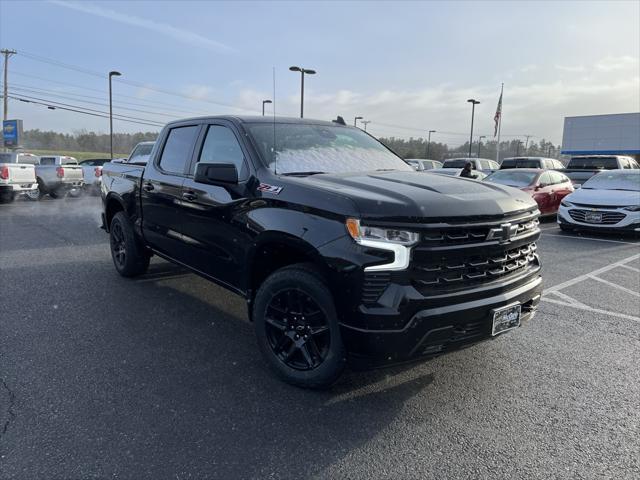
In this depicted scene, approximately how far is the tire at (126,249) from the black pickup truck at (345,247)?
1646 millimetres

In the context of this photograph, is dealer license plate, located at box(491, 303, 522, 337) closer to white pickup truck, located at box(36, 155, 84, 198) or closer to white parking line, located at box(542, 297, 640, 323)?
white parking line, located at box(542, 297, 640, 323)

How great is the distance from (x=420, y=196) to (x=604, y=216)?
891 centimetres

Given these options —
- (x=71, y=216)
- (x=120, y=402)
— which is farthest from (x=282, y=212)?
(x=71, y=216)

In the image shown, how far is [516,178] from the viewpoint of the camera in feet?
42.1

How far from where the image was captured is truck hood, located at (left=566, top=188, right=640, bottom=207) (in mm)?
9977

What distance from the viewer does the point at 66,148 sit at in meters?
82.9

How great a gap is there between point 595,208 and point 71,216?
500 inches

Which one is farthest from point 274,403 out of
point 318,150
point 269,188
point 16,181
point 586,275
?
point 16,181

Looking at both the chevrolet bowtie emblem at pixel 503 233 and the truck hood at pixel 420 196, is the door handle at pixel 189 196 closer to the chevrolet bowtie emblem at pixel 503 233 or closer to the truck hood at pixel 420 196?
the truck hood at pixel 420 196

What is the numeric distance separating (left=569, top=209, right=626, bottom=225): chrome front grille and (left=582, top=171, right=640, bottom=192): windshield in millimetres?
1058

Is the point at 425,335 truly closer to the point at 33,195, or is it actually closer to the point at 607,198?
the point at 607,198

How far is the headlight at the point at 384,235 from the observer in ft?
9.06

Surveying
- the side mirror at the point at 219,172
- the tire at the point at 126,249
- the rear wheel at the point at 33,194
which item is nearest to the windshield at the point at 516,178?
the tire at the point at 126,249

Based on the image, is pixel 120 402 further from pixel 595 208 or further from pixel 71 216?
pixel 71 216
